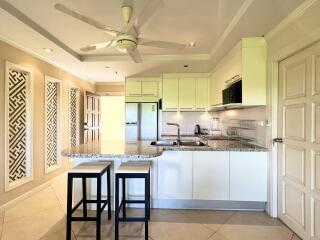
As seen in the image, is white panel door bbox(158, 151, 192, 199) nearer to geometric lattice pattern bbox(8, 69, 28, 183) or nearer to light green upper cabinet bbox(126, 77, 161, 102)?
geometric lattice pattern bbox(8, 69, 28, 183)

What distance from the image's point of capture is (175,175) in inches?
116

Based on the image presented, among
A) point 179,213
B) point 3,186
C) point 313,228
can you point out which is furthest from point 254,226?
point 3,186

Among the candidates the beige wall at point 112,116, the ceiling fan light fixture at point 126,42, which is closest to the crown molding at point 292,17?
the ceiling fan light fixture at point 126,42

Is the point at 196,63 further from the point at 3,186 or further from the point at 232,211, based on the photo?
the point at 3,186

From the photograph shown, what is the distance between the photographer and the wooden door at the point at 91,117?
5461 millimetres

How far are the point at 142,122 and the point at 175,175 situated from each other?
2.49 metres

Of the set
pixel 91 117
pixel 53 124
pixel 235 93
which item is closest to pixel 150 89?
pixel 91 117

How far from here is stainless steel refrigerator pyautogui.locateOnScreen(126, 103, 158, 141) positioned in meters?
5.23

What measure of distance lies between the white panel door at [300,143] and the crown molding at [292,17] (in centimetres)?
36

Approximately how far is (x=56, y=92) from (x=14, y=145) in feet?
4.92

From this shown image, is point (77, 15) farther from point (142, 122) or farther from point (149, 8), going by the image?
point (142, 122)

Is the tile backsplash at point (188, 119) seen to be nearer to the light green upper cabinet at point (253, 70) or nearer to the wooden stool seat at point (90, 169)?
the light green upper cabinet at point (253, 70)

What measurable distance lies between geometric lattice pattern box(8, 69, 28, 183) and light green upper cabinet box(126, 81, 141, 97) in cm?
234

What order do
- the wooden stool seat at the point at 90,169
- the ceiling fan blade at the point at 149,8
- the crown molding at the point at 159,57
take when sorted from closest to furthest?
the ceiling fan blade at the point at 149,8
the wooden stool seat at the point at 90,169
the crown molding at the point at 159,57
